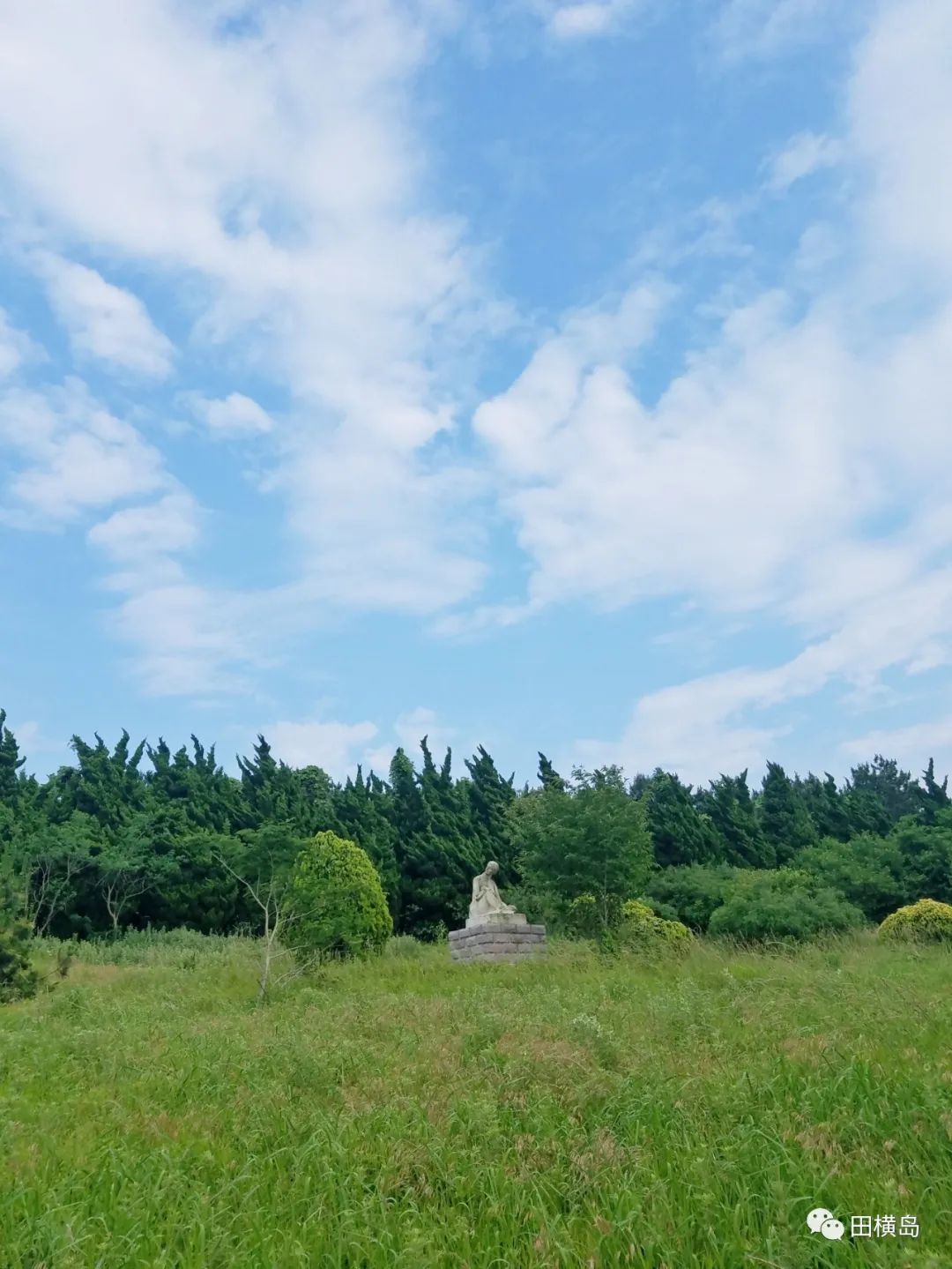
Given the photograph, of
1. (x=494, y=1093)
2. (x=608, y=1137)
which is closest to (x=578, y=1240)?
(x=608, y=1137)

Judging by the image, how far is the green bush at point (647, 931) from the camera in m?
14.2

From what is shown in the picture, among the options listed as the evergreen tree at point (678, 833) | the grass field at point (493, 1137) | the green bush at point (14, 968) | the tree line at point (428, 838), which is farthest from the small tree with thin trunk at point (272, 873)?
the evergreen tree at point (678, 833)

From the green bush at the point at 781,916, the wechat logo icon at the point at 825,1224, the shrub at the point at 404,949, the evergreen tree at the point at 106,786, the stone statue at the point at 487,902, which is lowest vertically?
the wechat logo icon at the point at 825,1224

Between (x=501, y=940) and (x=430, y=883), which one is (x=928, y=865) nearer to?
(x=430, y=883)

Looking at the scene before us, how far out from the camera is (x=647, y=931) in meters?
18.5

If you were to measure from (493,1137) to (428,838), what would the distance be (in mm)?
23886

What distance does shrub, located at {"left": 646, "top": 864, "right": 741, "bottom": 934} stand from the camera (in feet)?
78.3

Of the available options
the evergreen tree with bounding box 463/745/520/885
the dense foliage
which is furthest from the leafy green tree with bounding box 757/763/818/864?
the dense foliage

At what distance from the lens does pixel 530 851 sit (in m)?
22.0

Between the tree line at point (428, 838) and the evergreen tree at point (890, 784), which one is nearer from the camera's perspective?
the tree line at point (428, 838)

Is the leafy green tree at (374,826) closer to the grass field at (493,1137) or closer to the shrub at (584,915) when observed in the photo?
the shrub at (584,915)

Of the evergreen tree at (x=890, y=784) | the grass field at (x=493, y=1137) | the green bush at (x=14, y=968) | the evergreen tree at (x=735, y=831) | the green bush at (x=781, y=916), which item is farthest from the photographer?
the evergreen tree at (x=890, y=784)

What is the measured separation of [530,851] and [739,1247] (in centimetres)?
1923

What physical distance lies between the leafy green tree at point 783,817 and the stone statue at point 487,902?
18493 mm
